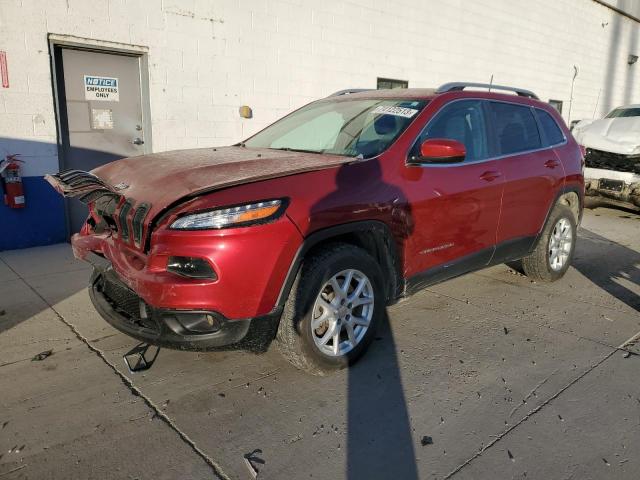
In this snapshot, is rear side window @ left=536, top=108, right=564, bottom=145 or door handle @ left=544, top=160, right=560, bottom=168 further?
rear side window @ left=536, top=108, right=564, bottom=145

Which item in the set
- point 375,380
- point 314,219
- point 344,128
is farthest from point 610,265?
point 314,219

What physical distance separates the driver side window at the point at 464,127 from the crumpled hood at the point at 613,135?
6.02 m

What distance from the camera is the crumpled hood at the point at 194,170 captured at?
9.28ft

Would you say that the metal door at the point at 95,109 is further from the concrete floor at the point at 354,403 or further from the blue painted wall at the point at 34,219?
the concrete floor at the point at 354,403

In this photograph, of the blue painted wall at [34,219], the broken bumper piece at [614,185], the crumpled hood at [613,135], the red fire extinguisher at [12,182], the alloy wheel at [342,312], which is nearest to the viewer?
the alloy wheel at [342,312]

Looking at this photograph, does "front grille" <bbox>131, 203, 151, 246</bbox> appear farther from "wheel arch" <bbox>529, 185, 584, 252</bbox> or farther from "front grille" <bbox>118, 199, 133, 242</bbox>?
"wheel arch" <bbox>529, 185, 584, 252</bbox>

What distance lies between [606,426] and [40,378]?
130 inches

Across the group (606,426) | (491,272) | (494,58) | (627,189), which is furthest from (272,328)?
(494,58)

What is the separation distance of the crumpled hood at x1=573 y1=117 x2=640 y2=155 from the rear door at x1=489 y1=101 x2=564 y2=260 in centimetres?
495

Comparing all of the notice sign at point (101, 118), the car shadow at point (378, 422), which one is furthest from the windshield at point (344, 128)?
the notice sign at point (101, 118)

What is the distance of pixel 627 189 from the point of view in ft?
28.3

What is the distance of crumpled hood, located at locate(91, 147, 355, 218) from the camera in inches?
111

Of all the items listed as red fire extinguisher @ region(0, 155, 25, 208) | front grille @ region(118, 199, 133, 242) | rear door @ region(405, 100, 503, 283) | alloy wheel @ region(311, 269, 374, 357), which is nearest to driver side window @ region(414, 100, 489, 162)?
rear door @ region(405, 100, 503, 283)

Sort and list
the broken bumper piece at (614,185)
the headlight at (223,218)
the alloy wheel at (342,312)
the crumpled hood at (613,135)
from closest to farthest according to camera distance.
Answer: the headlight at (223,218)
the alloy wheel at (342,312)
the broken bumper piece at (614,185)
the crumpled hood at (613,135)
